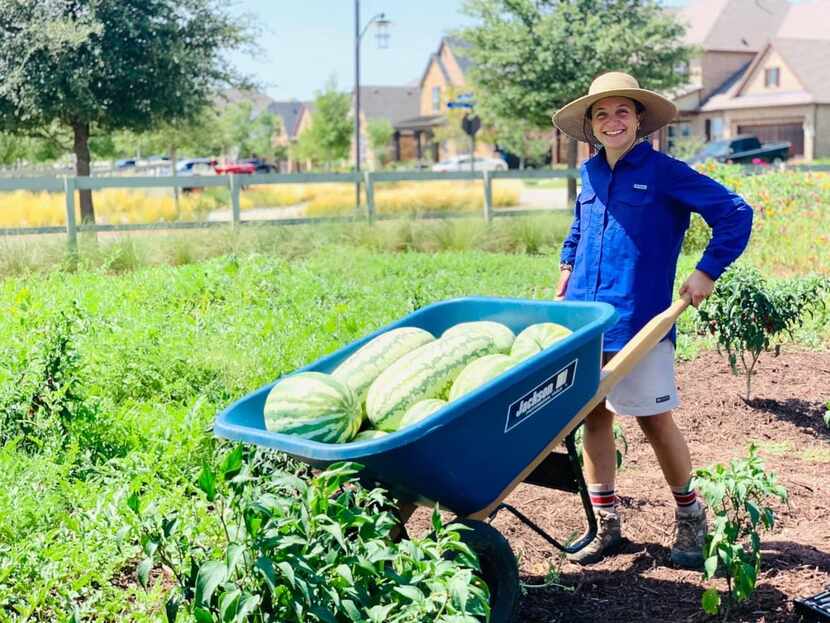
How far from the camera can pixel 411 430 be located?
224cm

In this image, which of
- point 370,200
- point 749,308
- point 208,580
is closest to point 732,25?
point 370,200

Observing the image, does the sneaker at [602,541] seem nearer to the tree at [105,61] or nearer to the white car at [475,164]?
the tree at [105,61]

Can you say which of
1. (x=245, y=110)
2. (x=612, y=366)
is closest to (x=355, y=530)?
(x=612, y=366)

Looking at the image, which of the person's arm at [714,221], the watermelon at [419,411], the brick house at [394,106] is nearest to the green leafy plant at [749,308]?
the person's arm at [714,221]

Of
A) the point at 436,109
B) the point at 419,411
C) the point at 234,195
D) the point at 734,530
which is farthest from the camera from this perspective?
the point at 436,109

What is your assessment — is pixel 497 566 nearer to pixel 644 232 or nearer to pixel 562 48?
pixel 644 232

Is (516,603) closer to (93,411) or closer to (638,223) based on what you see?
(638,223)

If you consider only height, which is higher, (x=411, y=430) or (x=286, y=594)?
(x=411, y=430)

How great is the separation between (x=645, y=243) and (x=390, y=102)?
68.2 meters

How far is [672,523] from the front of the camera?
378 centimetres

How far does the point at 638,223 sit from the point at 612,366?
1.85ft

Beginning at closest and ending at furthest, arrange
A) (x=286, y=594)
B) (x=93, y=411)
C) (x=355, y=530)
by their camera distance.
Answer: (x=286, y=594) → (x=355, y=530) → (x=93, y=411)

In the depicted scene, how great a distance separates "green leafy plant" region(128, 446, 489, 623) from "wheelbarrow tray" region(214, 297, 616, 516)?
0.10 m

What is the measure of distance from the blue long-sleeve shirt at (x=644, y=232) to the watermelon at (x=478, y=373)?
0.75 m
